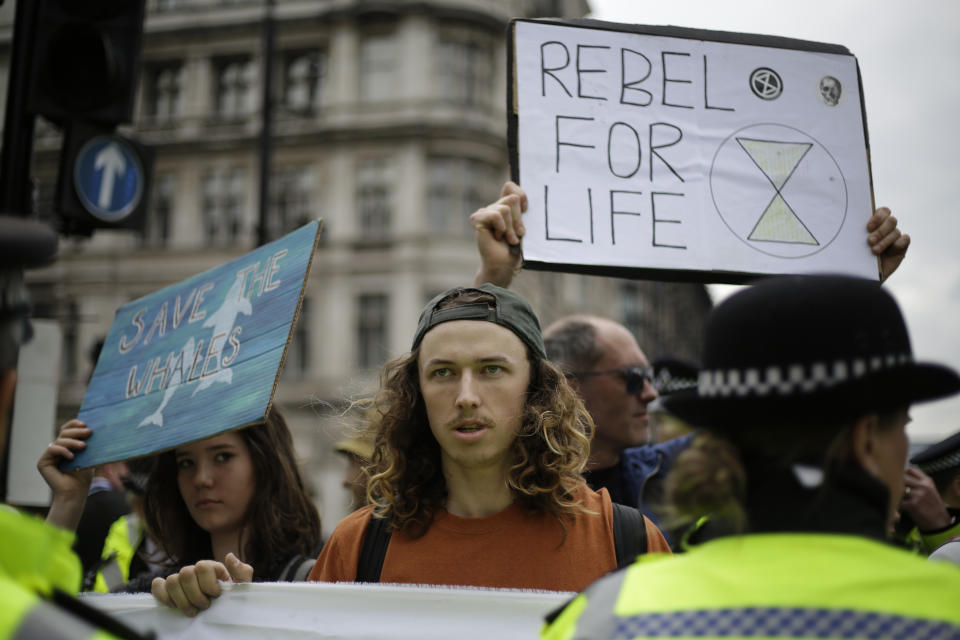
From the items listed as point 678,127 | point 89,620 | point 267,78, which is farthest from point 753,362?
point 267,78

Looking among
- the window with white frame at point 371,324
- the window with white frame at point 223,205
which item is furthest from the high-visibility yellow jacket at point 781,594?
the window with white frame at point 223,205

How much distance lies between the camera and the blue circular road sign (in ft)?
12.7

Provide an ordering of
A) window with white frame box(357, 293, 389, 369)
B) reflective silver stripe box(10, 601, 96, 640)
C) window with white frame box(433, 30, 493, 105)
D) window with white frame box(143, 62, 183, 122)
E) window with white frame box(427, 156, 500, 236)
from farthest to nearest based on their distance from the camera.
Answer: window with white frame box(143, 62, 183, 122) < window with white frame box(433, 30, 493, 105) < window with white frame box(427, 156, 500, 236) < window with white frame box(357, 293, 389, 369) < reflective silver stripe box(10, 601, 96, 640)

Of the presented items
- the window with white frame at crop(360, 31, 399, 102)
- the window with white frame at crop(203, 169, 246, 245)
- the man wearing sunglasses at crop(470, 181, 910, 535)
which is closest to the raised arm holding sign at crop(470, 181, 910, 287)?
the man wearing sunglasses at crop(470, 181, 910, 535)

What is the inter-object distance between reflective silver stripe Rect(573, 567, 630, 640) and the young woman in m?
1.60

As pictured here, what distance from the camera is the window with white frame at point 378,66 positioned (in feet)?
84.8

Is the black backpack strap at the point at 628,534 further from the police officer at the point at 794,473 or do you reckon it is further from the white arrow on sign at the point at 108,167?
the white arrow on sign at the point at 108,167

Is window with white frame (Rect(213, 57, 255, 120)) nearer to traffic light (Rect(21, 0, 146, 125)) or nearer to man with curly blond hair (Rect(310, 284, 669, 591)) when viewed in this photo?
traffic light (Rect(21, 0, 146, 125))

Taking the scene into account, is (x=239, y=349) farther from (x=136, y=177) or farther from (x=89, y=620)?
(x=136, y=177)

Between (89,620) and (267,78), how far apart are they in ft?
29.7

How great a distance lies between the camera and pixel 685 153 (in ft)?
9.99

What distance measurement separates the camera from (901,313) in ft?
4.70

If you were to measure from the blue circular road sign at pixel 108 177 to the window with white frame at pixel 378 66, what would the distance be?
22.4 meters

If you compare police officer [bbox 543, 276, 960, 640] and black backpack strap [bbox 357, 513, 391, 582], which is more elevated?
police officer [bbox 543, 276, 960, 640]
